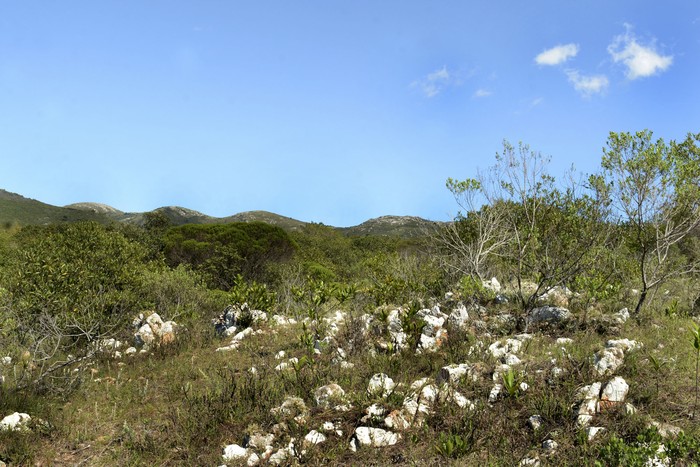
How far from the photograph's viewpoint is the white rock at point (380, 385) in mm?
6469

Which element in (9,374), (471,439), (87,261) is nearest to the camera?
(471,439)

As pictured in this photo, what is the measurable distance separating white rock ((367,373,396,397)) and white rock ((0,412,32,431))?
519 centimetres

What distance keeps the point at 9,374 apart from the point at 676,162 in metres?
16.2

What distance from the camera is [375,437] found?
575 centimetres

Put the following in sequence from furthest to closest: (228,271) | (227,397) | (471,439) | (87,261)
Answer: (228,271) < (87,261) < (227,397) < (471,439)

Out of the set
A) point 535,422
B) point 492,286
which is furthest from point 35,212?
point 535,422

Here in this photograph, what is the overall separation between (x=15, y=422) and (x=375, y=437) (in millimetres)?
5426

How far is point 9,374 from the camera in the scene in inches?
368

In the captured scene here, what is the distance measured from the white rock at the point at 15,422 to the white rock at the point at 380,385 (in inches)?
204

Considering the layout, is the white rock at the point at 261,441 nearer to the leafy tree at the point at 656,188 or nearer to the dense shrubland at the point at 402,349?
the dense shrubland at the point at 402,349

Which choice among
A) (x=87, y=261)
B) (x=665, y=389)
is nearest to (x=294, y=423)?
(x=665, y=389)

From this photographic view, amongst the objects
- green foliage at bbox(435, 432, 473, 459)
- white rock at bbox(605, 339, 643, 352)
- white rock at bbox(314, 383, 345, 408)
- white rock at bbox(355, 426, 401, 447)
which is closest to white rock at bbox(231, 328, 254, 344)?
white rock at bbox(314, 383, 345, 408)

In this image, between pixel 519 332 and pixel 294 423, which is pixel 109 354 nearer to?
pixel 294 423

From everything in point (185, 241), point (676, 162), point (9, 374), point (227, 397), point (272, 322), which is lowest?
point (9, 374)
